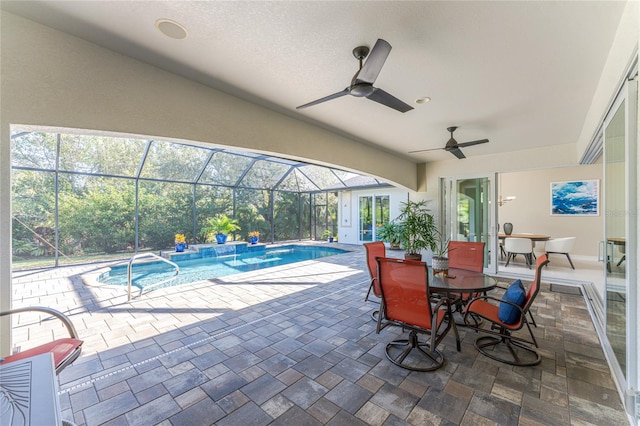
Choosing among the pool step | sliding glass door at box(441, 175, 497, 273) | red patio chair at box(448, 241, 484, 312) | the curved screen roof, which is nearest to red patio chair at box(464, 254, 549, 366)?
red patio chair at box(448, 241, 484, 312)

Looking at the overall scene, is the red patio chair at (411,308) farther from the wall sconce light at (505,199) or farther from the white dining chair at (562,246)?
the wall sconce light at (505,199)

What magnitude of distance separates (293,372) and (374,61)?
277 cm

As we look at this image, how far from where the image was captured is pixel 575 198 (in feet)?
25.7

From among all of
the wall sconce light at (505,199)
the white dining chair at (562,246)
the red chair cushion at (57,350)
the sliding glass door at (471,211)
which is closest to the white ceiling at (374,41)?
the red chair cushion at (57,350)

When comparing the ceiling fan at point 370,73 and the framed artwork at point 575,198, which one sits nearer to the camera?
the ceiling fan at point 370,73

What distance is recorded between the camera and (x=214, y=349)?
2.81 m

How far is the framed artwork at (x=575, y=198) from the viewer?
7598 mm

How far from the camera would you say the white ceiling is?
73.4 inches

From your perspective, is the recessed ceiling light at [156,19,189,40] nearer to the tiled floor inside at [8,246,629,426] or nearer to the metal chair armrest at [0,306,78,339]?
the metal chair armrest at [0,306,78,339]

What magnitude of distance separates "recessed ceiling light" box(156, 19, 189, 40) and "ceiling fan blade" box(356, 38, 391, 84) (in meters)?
1.46

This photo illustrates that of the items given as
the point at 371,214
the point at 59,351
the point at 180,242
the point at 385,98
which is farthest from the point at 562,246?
the point at 180,242

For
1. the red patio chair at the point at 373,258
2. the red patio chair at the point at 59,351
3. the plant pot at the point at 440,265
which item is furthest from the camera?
the red patio chair at the point at 373,258

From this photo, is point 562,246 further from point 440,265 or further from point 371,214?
point 371,214

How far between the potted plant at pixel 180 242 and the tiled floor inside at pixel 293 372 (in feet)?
15.7
